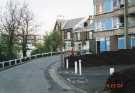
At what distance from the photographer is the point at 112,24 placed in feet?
222

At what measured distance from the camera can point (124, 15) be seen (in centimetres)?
6316

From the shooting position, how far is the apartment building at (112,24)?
62.5 metres

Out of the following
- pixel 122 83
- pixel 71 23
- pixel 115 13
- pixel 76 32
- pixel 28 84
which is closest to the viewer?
pixel 122 83

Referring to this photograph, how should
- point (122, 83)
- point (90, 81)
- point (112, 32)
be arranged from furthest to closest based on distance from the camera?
1. point (112, 32)
2. point (90, 81)
3. point (122, 83)

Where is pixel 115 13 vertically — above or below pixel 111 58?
above

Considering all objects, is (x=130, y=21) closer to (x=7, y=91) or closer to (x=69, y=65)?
(x=69, y=65)

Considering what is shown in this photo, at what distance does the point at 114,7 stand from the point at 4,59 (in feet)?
56.7

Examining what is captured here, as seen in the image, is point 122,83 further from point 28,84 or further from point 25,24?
point 25,24

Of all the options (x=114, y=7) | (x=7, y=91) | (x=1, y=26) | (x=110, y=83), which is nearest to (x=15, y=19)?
(x=1, y=26)

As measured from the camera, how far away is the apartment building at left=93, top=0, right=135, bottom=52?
6250 centimetres

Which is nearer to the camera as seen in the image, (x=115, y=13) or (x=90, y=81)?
(x=90, y=81)

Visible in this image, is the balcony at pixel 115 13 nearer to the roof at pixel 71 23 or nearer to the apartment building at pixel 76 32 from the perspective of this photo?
the apartment building at pixel 76 32

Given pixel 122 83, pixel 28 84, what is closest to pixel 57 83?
pixel 28 84

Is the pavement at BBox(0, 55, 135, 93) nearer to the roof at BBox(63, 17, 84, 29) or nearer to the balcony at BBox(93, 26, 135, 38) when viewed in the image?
the balcony at BBox(93, 26, 135, 38)
